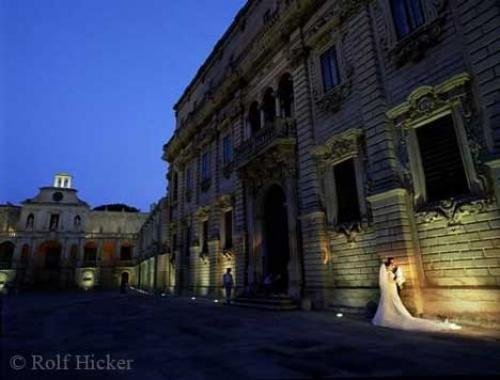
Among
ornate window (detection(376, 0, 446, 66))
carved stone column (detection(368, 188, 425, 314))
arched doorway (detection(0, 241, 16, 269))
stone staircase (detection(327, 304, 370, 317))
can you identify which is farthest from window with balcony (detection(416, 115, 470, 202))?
arched doorway (detection(0, 241, 16, 269))

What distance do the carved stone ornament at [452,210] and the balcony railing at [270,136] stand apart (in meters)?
6.86

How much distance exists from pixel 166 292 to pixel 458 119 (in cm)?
2497

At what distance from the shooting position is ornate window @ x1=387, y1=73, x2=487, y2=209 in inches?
323

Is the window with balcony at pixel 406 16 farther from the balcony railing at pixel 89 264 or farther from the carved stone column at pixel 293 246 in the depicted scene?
the balcony railing at pixel 89 264

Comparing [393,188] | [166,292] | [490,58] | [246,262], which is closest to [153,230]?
[166,292]

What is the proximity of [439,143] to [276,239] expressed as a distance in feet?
28.6

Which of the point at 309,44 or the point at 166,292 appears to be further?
the point at 166,292

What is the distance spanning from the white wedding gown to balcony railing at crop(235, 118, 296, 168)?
725 cm

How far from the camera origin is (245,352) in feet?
18.3

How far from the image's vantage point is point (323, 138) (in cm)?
1295

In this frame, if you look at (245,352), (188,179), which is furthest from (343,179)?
(188,179)

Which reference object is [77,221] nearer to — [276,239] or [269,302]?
[276,239]

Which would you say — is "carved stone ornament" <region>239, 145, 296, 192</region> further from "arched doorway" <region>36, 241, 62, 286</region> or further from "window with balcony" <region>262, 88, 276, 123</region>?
"arched doorway" <region>36, 241, 62, 286</region>

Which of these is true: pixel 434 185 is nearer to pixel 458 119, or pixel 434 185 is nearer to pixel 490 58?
pixel 458 119
